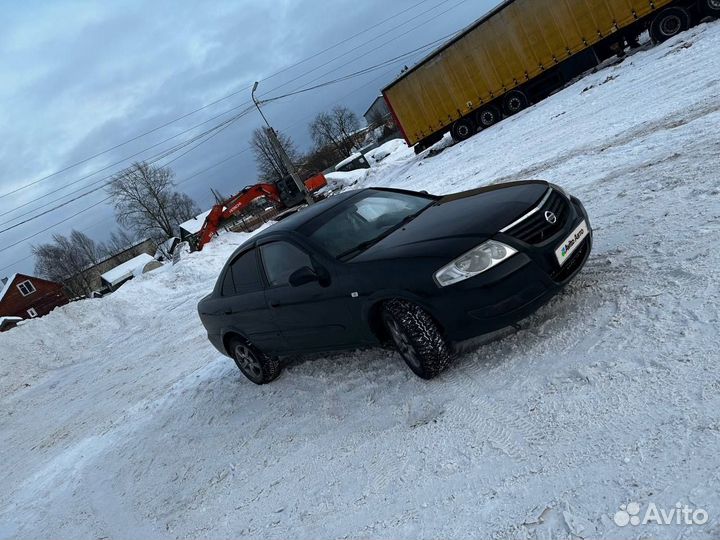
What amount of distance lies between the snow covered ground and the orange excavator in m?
16.8

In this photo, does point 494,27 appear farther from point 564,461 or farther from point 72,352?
point 564,461

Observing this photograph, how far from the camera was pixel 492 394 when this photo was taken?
3.66 m

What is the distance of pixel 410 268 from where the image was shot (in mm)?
3875

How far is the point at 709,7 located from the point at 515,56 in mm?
6437

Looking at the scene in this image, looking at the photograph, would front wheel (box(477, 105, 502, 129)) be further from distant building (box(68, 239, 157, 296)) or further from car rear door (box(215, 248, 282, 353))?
distant building (box(68, 239, 157, 296))

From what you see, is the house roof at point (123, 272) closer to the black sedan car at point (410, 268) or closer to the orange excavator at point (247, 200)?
the orange excavator at point (247, 200)

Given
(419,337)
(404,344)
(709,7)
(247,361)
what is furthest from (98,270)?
(419,337)

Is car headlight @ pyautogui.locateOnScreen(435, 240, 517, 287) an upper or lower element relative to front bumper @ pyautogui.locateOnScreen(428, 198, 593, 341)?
upper

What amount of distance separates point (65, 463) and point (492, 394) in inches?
225

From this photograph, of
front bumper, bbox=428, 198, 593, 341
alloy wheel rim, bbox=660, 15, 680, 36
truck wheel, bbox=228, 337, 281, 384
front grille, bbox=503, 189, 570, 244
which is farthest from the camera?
alloy wheel rim, bbox=660, 15, 680, 36

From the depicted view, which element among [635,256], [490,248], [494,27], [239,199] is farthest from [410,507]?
[239,199]

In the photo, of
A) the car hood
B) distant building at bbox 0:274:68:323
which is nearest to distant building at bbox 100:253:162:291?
distant building at bbox 0:274:68:323

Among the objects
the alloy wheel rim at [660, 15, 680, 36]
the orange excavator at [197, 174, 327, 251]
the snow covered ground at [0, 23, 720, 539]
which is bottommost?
the snow covered ground at [0, 23, 720, 539]

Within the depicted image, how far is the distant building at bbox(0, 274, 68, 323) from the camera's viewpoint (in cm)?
5475
